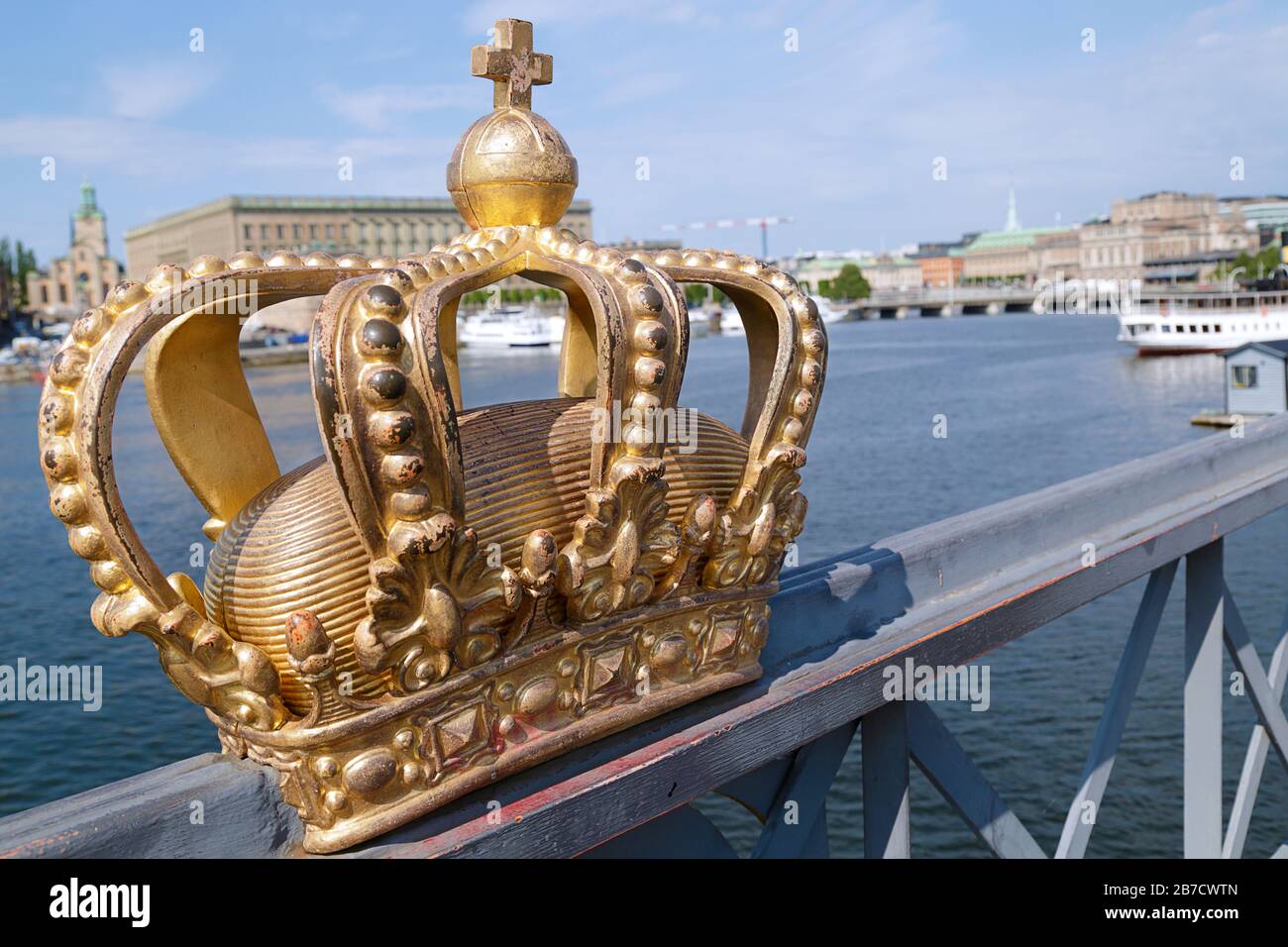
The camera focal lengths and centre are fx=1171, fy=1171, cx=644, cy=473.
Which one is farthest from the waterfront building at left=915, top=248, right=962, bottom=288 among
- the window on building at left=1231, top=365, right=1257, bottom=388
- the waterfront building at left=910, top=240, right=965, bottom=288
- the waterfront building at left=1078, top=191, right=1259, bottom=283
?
the window on building at left=1231, top=365, right=1257, bottom=388

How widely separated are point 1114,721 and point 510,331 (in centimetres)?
6152

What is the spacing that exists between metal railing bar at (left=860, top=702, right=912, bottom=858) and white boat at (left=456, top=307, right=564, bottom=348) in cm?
5974

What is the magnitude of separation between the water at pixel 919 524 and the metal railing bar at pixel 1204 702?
16.6ft

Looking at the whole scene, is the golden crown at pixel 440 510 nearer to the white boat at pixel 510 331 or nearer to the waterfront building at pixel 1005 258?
the white boat at pixel 510 331

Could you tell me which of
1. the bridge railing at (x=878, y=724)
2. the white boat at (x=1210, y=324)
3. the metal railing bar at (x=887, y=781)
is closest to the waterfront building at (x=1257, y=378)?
the white boat at (x=1210, y=324)

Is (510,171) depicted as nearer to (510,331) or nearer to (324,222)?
(510,331)

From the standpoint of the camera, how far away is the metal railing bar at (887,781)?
7.27ft

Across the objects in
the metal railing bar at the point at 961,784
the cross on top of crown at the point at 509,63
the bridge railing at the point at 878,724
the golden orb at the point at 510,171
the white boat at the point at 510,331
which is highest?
the white boat at the point at 510,331

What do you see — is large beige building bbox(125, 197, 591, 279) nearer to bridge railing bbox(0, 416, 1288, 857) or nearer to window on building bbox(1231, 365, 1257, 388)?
window on building bbox(1231, 365, 1257, 388)

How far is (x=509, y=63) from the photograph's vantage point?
1946mm

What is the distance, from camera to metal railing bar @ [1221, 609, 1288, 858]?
322 centimetres
